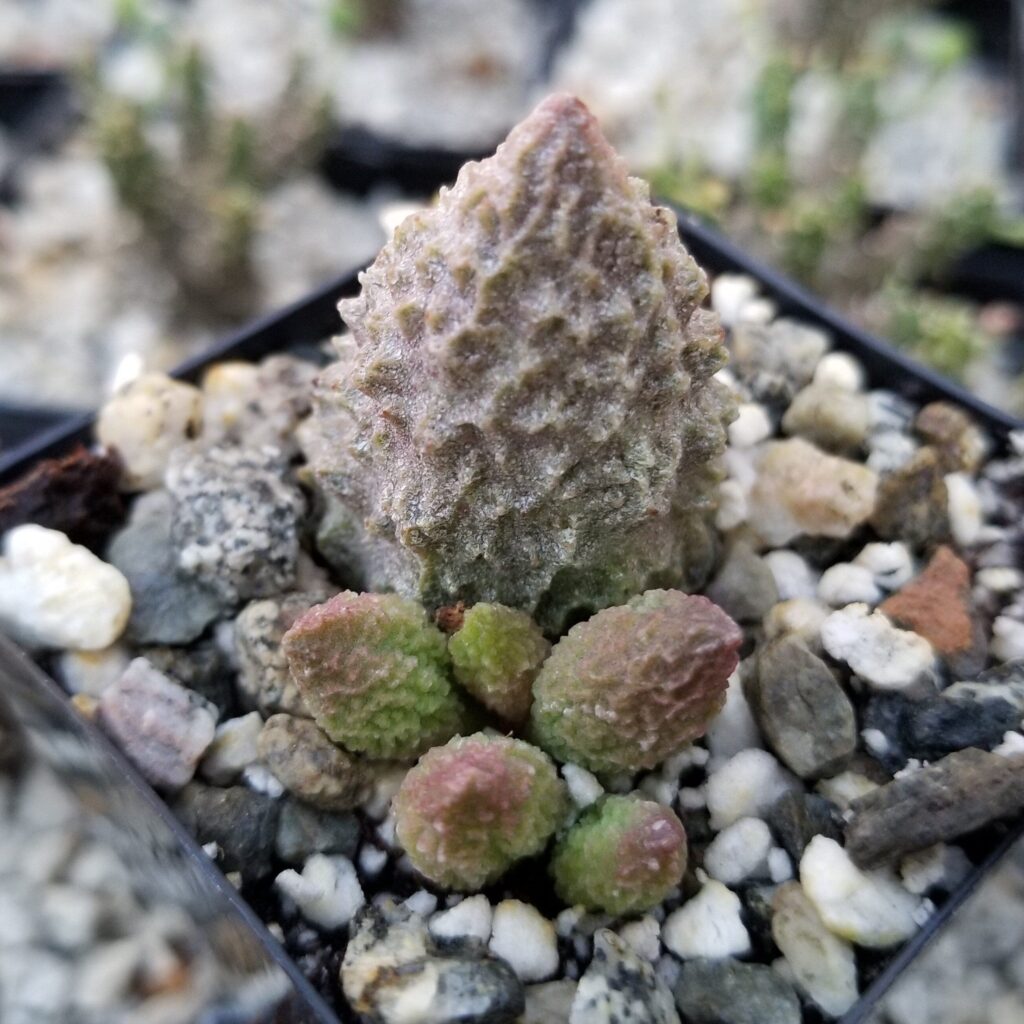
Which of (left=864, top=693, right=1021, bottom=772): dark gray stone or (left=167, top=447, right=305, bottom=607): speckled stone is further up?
(left=167, top=447, right=305, bottom=607): speckled stone

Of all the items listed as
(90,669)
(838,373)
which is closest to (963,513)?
(838,373)

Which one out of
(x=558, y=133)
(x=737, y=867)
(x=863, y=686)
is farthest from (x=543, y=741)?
(x=558, y=133)

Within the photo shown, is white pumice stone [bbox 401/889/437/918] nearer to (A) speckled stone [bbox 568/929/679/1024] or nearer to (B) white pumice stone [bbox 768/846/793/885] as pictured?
(A) speckled stone [bbox 568/929/679/1024]

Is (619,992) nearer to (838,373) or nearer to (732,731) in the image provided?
(732,731)

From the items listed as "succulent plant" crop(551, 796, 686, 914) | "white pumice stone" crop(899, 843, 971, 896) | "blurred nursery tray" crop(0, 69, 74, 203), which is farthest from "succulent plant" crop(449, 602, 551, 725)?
"blurred nursery tray" crop(0, 69, 74, 203)

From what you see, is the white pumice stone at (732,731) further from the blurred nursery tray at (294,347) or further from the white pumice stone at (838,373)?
the white pumice stone at (838,373)

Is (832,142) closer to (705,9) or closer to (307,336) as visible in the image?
(705,9)

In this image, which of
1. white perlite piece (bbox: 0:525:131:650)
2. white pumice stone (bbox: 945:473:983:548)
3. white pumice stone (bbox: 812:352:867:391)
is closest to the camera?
white perlite piece (bbox: 0:525:131:650)
